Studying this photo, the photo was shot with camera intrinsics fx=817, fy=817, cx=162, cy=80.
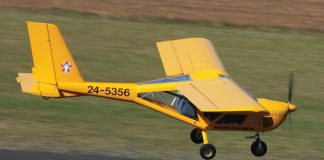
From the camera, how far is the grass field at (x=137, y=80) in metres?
24.7

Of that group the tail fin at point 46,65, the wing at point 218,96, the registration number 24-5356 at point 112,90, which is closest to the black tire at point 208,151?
the wing at point 218,96

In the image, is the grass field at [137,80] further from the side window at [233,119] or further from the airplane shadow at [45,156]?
the side window at [233,119]

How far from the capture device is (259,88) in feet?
105

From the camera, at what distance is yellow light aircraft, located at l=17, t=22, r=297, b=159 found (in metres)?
21.3

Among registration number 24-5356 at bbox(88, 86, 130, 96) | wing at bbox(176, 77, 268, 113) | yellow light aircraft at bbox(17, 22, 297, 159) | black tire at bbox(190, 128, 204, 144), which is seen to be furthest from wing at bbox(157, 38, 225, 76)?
registration number 24-5356 at bbox(88, 86, 130, 96)

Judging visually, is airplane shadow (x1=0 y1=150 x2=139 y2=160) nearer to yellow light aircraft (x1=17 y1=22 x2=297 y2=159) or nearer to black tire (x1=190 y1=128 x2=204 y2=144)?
yellow light aircraft (x1=17 y1=22 x2=297 y2=159)

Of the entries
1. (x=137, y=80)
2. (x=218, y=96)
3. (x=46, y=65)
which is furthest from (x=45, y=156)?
(x=137, y=80)

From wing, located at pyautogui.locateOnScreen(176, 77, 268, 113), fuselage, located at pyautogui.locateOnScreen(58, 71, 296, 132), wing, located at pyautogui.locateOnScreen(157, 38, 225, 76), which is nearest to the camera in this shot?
wing, located at pyautogui.locateOnScreen(176, 77, 268, 113)

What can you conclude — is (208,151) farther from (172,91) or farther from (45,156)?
(45,156)

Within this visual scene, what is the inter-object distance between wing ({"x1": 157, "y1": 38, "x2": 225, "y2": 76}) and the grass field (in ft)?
8.03

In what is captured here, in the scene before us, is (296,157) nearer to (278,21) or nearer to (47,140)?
(47,140)

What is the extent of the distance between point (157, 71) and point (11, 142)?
11.3m

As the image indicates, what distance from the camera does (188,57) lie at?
24531 mm

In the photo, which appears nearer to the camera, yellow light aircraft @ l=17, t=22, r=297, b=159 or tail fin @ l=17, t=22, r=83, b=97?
yellow light aircraft @ l=17, t=22, r=297, b=159
